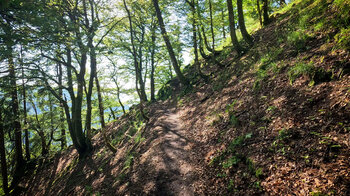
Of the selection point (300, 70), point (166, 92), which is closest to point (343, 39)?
point (300, 70)

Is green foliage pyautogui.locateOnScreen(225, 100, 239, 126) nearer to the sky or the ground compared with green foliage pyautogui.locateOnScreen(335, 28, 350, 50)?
nearer to the ground

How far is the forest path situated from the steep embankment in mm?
38

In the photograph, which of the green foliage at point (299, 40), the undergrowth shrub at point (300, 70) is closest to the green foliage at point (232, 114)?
the undergrowth shrub at point (300, 70)

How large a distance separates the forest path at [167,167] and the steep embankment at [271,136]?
0.12 feet

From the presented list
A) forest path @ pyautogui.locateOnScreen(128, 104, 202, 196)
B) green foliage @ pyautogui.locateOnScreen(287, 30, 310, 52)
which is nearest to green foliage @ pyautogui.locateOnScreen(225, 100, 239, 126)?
forest path @ pyautogui.locateOnScreen(128, 104, 202, 196)

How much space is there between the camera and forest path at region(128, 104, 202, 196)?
5199 mm

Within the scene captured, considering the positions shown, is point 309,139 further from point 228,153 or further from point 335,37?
point 335,37

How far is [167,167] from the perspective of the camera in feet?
19.8

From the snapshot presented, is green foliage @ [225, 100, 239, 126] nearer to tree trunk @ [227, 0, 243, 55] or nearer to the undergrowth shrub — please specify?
the undergrowth shrub

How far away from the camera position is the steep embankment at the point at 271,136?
3227 mm

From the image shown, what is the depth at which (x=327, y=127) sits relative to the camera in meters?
3.38

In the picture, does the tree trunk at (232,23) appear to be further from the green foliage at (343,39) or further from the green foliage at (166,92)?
the green foliage at (166,92)

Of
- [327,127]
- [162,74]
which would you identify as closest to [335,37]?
[327,127]

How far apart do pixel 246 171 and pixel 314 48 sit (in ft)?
15.2
